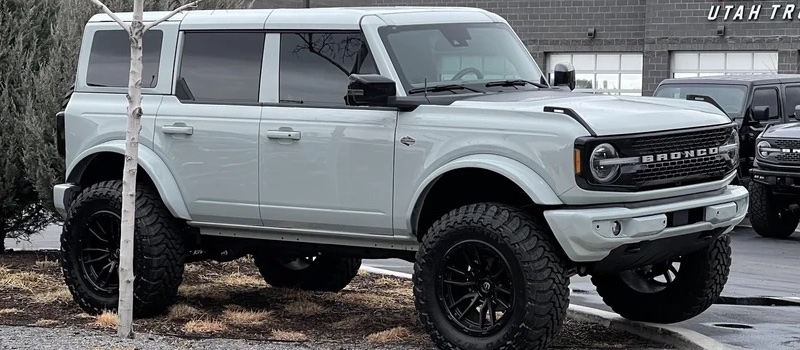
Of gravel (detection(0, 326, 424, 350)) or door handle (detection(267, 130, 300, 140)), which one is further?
door handle (detection(267, 130, 300, 140))

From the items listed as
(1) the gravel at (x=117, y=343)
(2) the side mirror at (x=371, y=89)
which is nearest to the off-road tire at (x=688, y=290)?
(1) the gravel at (x=117, y=343)

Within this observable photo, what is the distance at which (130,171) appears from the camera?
7.89m

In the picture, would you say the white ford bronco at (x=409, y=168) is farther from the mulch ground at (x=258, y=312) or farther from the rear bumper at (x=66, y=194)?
the mulch ground at (x=258, y=312)

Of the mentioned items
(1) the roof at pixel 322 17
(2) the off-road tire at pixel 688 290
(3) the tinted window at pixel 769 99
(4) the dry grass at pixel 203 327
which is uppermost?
(1) the roof at pixel 322 17

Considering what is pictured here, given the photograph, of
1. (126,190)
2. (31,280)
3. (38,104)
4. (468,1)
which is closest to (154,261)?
(126,190)

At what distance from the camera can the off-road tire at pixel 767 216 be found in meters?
15.8

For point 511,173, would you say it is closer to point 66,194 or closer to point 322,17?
point 322,17

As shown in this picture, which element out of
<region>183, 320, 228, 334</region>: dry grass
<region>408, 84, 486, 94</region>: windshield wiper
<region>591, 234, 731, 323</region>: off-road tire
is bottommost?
<region>183, 320, 228, 334</region>: dry grass

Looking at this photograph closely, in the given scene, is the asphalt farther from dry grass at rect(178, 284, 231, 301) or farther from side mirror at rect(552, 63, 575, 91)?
dry grass at rect(178, 284, 231, 301)

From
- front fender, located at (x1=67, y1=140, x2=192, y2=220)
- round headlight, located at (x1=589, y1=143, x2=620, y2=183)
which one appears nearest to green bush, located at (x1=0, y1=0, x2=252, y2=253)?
front fender, located at (x1=67, y1=140, x2=192, y2=220)

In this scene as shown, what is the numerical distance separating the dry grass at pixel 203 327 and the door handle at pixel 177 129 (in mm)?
1223

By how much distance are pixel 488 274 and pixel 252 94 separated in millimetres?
2054

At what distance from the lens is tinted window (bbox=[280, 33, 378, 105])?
8203 millimetres

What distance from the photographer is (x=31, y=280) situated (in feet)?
34.8
